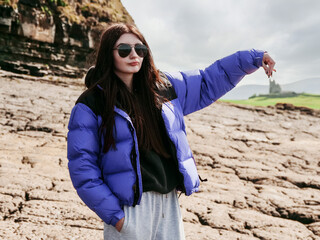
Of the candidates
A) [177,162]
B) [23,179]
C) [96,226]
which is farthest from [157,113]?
[23,179]

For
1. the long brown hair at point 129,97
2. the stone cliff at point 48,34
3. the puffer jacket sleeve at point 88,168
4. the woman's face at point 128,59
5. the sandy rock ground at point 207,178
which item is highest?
the stone cliff at point 48,34

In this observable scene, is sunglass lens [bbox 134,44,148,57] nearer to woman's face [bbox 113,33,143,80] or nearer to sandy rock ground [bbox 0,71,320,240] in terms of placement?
woman's face [bbox 113,33,143,80]

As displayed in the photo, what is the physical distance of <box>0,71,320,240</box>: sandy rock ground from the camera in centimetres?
308

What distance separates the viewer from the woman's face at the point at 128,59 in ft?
5.05

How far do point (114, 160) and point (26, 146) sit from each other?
14.9 feet

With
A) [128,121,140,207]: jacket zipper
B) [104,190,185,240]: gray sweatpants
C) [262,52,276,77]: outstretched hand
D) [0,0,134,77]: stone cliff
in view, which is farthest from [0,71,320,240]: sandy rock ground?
[0,0,134,77]: stone cliff

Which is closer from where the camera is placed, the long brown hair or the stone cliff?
the long brown hair

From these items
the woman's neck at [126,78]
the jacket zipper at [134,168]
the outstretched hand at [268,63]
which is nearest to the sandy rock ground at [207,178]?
the jacket zipper at [134,168]

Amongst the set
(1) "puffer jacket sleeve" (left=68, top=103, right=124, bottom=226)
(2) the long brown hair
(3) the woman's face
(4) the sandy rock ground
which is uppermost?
(3) the woman's face

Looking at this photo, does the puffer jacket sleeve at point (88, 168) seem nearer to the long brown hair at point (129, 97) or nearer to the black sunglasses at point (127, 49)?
the long brown hair at point (129, 97)

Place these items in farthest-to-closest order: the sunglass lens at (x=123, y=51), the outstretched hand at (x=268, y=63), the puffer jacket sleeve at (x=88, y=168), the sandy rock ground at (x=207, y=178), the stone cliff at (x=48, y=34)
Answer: the stone cliff at (x=48, y=34) < the sandy rock ground at (x=207, y=178) < the outstretched hand at (x=268, y=63) < the sunglass lens at (x=123, y=51) < the puffer jacket sleeve at (x=88, y=168)

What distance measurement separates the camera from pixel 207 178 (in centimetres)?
482

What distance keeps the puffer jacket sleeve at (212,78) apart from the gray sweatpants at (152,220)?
1.89 feet

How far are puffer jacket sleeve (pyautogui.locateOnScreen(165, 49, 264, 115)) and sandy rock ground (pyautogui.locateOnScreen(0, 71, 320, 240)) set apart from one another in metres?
1.70
